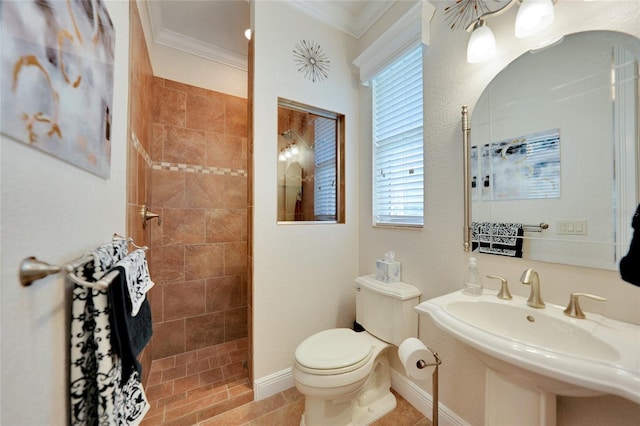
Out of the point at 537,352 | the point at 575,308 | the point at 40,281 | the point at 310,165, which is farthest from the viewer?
the point at 310,165

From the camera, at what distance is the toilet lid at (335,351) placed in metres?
1.21

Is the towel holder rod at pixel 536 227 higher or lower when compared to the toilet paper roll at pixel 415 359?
higher

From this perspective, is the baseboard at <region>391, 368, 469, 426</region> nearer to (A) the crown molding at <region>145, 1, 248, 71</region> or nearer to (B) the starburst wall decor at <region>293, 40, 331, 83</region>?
(B) the starburst wall decor at <region>293, 40, 331, 83</region>

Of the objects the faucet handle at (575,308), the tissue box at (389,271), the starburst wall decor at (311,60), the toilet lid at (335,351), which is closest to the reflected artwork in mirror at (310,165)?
the starburst wall decor at (311,60)

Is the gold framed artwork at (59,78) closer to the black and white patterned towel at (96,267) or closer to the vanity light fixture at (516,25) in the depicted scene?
the black and white patterned towel at (96,267)

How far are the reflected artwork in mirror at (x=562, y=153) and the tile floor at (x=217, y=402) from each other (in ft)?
4.00

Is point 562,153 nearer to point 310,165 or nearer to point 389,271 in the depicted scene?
point 389,271

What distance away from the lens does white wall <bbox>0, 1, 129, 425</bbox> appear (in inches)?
15.8

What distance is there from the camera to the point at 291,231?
5.64ft

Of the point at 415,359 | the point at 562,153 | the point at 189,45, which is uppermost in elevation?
the point at 189,45

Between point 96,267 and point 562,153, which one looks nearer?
point 96,267

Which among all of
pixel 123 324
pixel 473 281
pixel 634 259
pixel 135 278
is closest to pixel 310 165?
pixel 473 281

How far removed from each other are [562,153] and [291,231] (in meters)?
1.44

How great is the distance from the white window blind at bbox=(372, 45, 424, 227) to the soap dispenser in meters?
0.40
